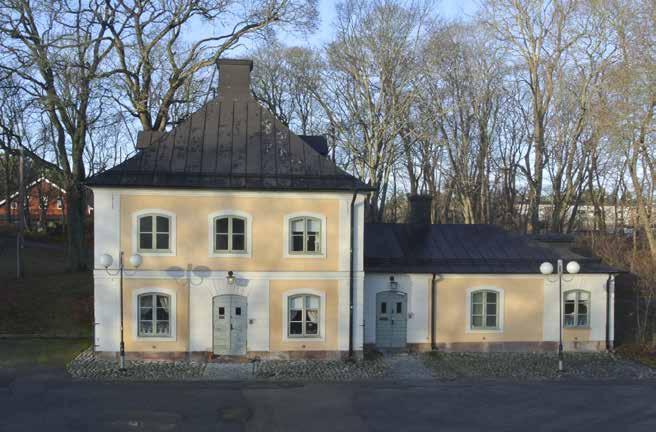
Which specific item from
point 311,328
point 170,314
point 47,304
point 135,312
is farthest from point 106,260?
point 47,304

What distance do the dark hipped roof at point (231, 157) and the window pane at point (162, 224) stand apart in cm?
105

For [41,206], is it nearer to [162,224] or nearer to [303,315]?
[162,224]

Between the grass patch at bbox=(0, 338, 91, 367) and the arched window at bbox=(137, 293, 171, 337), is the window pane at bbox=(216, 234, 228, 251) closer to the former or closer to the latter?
the arched window at bbox=(137, 293, 171, 337)

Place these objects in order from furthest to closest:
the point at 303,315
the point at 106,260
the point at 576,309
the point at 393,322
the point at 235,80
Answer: the point at 576,309
the point at 235,80
the point at 393,322
the point at 303,315
the point at 106,260

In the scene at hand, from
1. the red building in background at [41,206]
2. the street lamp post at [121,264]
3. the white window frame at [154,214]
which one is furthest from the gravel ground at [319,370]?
the red building in background at [41,206]

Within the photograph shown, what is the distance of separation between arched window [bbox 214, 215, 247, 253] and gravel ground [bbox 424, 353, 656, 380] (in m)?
7.02

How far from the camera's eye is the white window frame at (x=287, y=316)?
1847 cm

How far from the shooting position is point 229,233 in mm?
18203

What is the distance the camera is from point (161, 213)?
18031 mm

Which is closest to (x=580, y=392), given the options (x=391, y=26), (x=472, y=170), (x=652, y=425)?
(x=652, y=425)

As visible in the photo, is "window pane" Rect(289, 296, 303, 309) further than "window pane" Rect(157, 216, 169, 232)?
Yes

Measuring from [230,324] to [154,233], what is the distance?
143 inches

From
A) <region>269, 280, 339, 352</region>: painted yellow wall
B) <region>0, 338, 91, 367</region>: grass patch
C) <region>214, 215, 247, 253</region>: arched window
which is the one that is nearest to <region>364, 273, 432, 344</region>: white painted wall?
<region>269, 280, 339, 352</region>: painted yellow wall

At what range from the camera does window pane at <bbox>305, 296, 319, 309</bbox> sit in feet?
61.2
